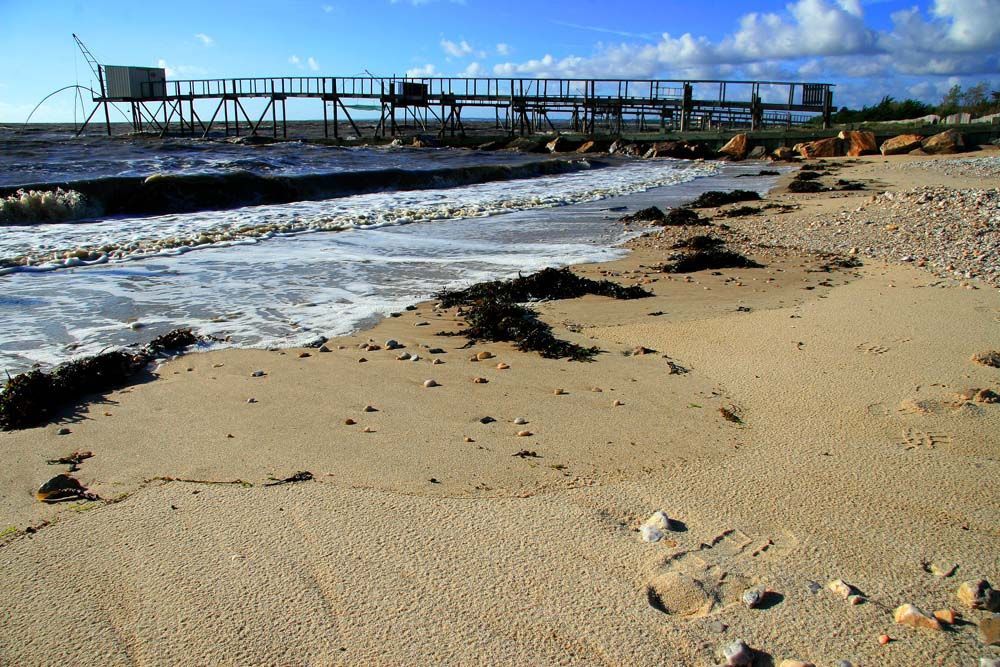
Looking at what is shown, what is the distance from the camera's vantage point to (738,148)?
88.4 feet

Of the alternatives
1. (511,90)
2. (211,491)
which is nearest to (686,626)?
(211,491)

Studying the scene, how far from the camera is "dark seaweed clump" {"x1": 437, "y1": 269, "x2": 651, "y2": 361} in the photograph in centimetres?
420

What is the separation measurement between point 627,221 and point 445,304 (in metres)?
5.71

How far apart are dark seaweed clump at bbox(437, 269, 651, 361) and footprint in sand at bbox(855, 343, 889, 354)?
1.48m

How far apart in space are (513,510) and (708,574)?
0.66 meters

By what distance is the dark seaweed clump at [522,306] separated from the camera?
165 inches

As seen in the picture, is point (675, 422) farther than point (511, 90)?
No

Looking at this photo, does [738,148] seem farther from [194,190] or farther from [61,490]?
[61,490]

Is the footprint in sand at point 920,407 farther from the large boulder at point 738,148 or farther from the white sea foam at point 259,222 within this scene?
the large boulder at point 738,148

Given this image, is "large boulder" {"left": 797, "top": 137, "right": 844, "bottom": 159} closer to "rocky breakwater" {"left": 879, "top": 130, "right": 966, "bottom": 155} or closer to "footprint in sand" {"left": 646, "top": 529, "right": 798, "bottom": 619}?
"rocky breakwater" {"left": 879, "top": 130, "right": 966, "bottom": 155}

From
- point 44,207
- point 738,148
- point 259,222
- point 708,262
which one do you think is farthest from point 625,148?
point 708,262

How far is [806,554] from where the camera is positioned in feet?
6.66

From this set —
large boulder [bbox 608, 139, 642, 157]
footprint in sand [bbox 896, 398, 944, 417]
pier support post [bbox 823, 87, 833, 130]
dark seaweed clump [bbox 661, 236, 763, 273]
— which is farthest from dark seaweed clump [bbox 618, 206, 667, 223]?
pier support post [bbox 823, 87, 833, 130]

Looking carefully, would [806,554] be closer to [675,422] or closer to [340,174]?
[675,422]
